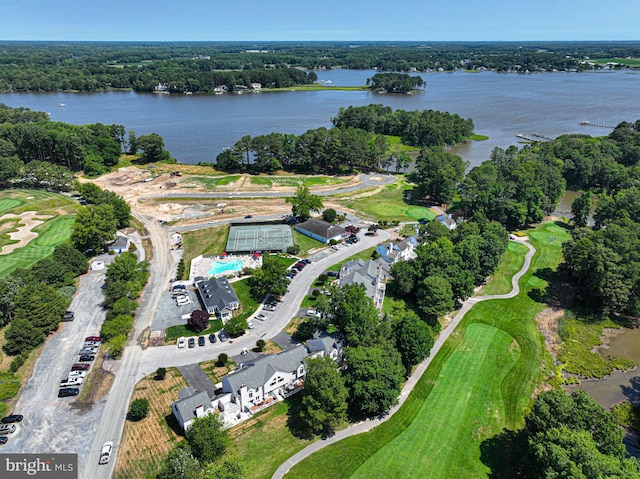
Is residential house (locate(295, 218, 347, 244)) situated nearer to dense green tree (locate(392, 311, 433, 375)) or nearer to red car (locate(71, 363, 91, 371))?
dense green tree (locate(392, 311, 433, 375))

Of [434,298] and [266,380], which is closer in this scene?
[266,380]

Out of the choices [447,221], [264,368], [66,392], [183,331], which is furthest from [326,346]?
[447,221]

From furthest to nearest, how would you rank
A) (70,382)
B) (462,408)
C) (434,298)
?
(434,298), (70,382), (462,408)

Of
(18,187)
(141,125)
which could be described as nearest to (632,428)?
(18,187)

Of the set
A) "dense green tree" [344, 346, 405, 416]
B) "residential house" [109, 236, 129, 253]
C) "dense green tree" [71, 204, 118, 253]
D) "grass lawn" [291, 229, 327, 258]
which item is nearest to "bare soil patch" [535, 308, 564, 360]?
"dense green tree" [344, 346, 405, 416]

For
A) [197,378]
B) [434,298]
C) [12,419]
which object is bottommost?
[197,378]

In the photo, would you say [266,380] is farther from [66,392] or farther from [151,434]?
[66,392]
